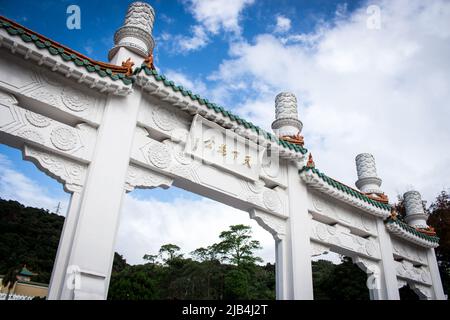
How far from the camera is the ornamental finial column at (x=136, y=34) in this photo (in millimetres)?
6117

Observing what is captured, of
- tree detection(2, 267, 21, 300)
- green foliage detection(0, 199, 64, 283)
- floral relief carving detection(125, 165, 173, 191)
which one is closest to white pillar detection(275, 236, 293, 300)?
floral relief carving detection(125, 165, 173, 191)

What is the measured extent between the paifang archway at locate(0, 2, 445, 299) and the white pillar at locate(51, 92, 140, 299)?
0.5 inches

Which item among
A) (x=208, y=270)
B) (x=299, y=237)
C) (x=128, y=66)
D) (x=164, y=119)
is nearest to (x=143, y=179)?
(x=164, y=119)

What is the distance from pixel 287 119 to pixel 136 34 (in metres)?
3.75

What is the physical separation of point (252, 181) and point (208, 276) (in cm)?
1827

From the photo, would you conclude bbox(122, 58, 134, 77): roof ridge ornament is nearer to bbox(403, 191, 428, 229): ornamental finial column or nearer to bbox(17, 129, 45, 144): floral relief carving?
bbox(17, 129, 45, 144): floral relief carving

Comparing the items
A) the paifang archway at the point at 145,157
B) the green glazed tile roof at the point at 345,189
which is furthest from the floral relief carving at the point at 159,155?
the green glazed tile roof at the point at 345,189

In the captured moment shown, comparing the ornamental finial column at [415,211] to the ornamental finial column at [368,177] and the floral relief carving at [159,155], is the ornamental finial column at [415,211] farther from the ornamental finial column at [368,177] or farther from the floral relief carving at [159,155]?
the floral relief carving at [159,155]

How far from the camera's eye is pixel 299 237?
6.77 metres

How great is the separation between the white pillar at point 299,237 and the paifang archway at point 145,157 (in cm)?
2

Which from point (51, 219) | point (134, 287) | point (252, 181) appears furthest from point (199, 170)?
point (51, 219)

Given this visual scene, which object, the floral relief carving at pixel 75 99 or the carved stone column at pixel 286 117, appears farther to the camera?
the carved stone column at pixel 286 117
